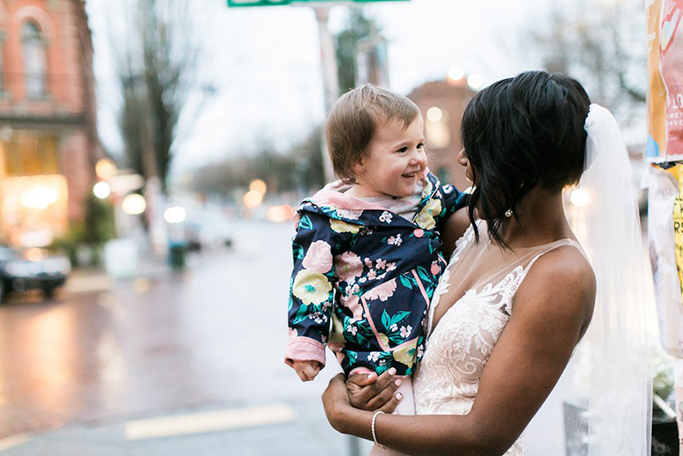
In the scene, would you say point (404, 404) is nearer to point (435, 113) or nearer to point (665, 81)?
point (665, 81)

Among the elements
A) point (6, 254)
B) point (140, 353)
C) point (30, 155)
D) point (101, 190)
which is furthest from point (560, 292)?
point (101, 190)

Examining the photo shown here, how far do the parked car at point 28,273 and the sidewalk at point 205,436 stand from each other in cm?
1237

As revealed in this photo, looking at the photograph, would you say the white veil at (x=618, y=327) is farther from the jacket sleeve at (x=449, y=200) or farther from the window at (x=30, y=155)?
the window at (x=30, y=155)

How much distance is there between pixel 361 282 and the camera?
1.96 m

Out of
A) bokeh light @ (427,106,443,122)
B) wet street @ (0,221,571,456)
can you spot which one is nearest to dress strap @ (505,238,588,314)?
wet street @ (0,221,571,456)

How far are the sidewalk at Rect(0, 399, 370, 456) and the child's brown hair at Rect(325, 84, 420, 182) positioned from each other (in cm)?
381

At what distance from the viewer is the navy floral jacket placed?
1.89 m

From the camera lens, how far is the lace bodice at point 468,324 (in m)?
1.72

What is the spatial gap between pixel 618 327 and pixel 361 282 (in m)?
0.74

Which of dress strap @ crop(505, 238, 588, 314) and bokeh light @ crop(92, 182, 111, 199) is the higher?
dress strap @ crop(505, 238, 588, 314)

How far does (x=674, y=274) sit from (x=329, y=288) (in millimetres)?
1048

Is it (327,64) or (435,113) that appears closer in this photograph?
(327,64)

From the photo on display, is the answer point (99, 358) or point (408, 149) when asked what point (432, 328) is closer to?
point (408, 149)

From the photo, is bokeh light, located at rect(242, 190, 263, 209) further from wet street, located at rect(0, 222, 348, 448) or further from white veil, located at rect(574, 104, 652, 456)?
white veil, located at rect(574, 104, 652, 456)
